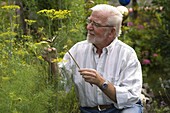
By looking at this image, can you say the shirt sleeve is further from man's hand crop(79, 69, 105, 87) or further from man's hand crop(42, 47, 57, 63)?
man's hand crop(42, 47, 57, 63)

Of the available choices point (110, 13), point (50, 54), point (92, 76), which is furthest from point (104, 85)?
point (110, 13)

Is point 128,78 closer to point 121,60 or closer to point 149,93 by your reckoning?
point 121,60

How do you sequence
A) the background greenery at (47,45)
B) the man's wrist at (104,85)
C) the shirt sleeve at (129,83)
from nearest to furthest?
the background greenery at (47,45), the man's wrist at (104,85), the shirt sleeve at (129,83)

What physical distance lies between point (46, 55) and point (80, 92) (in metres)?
0.48

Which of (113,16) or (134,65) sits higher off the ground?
(113,16)

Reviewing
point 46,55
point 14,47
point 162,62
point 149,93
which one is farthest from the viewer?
point 162,62

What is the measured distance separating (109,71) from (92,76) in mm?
346

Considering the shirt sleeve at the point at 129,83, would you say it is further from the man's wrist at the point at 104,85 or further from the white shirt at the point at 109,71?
the man's wrist at the point at 104,85

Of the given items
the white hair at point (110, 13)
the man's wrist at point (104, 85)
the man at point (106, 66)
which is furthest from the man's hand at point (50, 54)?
the white hair at point (110, 13)

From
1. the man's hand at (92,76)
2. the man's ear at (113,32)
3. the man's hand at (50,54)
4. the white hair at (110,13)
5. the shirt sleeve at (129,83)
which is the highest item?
the white hair at (110,13)

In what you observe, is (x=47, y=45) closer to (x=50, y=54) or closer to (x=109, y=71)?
(x=50, y=54)

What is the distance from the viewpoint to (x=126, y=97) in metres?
3.74

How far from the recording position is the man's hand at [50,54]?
139 inches

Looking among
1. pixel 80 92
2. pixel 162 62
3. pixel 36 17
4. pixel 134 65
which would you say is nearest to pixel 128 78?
pixel 134 65
